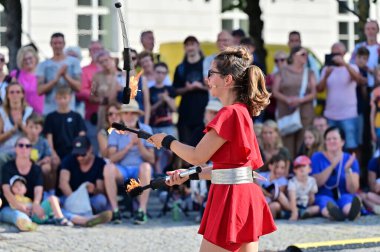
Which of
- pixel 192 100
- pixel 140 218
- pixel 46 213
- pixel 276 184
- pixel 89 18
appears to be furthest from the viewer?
pixel 89 18

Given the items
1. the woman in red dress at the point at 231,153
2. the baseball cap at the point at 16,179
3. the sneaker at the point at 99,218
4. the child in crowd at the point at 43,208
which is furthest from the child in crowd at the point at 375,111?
the woman in red dress at the point at 231,153

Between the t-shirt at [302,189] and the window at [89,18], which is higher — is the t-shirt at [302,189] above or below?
below

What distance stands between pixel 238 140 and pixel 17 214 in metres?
4.90

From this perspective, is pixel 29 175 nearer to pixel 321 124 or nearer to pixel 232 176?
pixel 321 124

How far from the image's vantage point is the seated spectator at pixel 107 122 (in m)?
12.4

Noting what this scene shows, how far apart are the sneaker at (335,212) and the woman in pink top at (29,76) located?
11.9 feet

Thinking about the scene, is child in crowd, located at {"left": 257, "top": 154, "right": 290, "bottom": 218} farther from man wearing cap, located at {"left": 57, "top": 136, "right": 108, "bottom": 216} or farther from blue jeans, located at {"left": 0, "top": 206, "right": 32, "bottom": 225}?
blue jeans, located at {"left": 0, "top": 206, "right": 32, "bottom": 225}

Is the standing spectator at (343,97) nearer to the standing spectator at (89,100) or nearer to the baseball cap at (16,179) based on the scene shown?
the standing spectator at (89,100)

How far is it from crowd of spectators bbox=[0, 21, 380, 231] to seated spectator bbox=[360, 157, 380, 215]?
0.01m

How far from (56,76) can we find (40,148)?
40.5 inches

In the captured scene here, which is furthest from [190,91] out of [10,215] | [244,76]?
[244,76]

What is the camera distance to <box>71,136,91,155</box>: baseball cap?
1210cm

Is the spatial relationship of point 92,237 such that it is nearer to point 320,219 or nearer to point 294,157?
point 320,219

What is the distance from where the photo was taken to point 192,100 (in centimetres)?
1347
